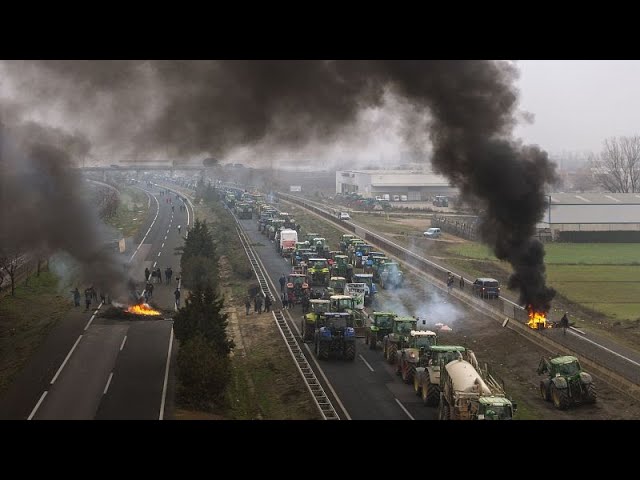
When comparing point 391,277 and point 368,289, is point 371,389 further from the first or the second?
point 391,277

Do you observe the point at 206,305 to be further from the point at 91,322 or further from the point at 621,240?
the point at 621,240

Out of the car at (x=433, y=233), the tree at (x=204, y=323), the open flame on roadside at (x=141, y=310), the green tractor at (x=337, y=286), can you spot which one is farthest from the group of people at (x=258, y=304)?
the car at (x=433, y=233)

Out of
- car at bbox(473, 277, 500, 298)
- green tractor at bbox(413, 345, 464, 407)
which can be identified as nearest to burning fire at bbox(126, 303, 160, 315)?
car at bbox(473, 277, 500, 298)

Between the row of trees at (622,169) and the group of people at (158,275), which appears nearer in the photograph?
the group of people at (158,275)

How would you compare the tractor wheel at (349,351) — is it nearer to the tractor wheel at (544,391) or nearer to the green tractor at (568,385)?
the tractor wheel at (544,391)

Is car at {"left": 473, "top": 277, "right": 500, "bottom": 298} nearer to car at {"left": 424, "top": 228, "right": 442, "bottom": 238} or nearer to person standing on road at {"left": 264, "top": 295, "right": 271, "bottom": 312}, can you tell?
person standing on road at {"left": 264, "top": 295, "right": 271, "bottom": 312}

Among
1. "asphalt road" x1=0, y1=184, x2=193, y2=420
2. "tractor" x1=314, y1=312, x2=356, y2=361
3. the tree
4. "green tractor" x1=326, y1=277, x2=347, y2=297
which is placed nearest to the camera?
"asphalt road" x1=0, y1=184, x2=193, y2=420

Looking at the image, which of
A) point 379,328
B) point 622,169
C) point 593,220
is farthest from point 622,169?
point 379,328
